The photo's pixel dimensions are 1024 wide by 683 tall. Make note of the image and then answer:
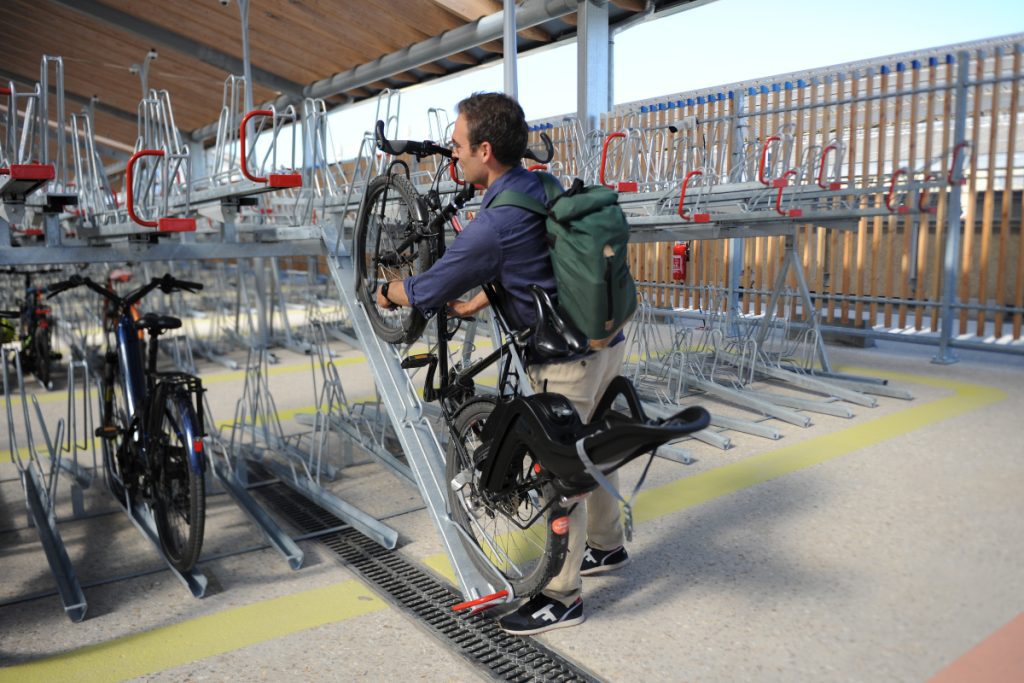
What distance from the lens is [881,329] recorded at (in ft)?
26.8

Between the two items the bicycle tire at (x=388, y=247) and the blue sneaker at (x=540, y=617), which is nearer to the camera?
the blue sneaker at (x=540, y=617)

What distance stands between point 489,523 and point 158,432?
4.62 feet

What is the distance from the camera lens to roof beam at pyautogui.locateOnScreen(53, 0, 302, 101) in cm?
793

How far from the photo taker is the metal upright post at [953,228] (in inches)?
276

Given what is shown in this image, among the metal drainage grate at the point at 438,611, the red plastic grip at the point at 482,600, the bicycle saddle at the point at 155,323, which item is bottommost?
the metal drainage grate at the point at 438,611

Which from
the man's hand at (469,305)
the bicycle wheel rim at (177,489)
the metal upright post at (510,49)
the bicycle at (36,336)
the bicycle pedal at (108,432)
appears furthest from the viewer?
the bicycle at (36,336)

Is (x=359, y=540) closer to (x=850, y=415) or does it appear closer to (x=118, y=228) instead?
(x=118, y=228)

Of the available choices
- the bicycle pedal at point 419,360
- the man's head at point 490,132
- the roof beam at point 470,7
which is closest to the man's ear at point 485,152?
the man's head at point 490,132

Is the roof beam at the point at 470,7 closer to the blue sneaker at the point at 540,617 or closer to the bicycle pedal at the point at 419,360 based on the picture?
the bicycle pedal at the point at 419,360

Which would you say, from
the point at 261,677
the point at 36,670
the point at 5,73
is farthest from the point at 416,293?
the point at 5,73

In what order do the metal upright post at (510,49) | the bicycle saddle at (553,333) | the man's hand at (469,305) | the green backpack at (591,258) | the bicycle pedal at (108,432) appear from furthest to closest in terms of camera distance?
1. the metal upright post at (510,49)
2. the bicycle pedal at (108,432)
3. the man's hand at (469,305)
4. the bicycle saddle at (553,333)
5. the green backpack at (591,258)

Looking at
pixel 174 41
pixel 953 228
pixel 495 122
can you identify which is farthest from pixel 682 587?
pixel 174 41

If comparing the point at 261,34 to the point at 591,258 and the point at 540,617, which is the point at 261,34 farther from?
the point at 540,617

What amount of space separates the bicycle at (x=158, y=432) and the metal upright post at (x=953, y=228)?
6535mm
